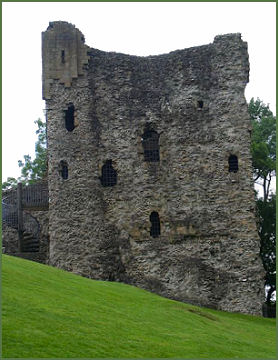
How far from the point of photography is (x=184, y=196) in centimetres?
3328

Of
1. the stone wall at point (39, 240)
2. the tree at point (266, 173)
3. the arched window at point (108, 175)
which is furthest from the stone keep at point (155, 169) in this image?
→ the tree at point (266, 173)

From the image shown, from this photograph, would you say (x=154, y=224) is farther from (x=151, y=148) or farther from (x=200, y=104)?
(x=200, y=104)

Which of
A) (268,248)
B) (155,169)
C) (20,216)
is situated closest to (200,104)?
(155,169)

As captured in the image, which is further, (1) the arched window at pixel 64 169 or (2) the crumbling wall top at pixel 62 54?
(2) the crumbling wall top at pixel 62 54

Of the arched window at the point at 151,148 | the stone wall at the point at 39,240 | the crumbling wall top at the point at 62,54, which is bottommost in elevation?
the stone wall at the point at 39,240

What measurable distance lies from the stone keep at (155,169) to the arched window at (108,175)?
5cm

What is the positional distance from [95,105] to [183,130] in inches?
170

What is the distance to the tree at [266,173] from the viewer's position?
146ft

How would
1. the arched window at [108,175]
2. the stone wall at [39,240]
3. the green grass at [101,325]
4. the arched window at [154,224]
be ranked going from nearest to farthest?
the green grass at [101,325] < the arched window at [154,224] < the arched window at [108,175] < the stone wall at [39,240]

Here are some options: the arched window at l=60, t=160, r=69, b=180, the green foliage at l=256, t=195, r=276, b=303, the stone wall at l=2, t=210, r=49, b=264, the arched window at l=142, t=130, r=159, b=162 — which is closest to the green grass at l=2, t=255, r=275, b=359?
the arched window at l=60, t=160, r=69, b=180

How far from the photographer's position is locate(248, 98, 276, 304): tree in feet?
146

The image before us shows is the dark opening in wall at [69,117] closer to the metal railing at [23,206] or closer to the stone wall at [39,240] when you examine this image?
the metal railing at [23,206]

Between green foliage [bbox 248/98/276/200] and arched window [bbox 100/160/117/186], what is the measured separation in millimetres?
13922

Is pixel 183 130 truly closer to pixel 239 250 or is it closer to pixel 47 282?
pixel 239 250
